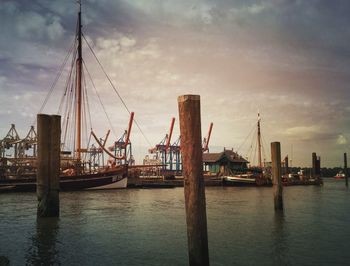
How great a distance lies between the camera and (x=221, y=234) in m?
16.8

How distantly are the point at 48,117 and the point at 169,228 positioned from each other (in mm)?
8274

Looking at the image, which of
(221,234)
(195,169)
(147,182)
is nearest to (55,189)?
(221,234)

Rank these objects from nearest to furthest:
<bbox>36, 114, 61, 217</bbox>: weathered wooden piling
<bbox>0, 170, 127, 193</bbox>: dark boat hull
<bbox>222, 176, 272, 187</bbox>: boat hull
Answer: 1. <bbox>36, 114, 61, 217</bbox>: weathered wooden piling
2. <bbox>0, 170, 127, 193</bbox>: dark boat hull
3. <bbox>222, 176, 272, 187</bbox>: boat hull

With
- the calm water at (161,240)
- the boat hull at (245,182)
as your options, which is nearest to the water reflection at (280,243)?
the calm water at (161,240)

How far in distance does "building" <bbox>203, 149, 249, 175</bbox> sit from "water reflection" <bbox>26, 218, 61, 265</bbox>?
72462mm

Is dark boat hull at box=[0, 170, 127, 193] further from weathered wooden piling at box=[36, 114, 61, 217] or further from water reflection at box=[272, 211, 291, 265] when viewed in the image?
water reflection at box=[272, 211, 291, 265]

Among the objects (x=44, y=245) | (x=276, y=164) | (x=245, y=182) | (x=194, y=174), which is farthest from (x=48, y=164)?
(x=245, y=182)

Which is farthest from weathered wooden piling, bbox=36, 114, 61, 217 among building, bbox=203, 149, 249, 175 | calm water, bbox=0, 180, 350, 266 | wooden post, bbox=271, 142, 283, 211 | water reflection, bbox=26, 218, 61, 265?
building, bbox=203, 149, 249, 175

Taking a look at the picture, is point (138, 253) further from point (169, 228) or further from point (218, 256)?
point (169, 228)

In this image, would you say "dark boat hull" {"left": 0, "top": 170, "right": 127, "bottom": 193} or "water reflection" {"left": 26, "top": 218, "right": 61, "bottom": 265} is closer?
"water reflection" {"left": 26, "top": 218, "right": 61, "bottom": 265}

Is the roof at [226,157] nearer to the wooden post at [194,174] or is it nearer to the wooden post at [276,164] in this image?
the wooden post at [276,164]

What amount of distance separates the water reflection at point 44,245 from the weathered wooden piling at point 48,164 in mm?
497

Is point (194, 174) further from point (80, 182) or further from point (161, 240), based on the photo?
point (80, 182)

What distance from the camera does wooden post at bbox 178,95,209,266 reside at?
9500 mm
